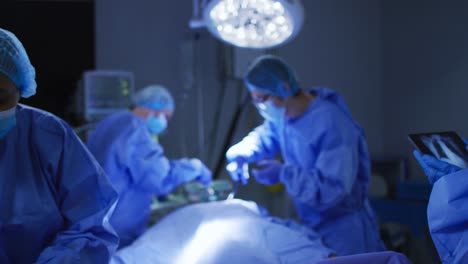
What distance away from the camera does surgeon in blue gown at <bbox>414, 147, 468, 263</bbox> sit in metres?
0.94

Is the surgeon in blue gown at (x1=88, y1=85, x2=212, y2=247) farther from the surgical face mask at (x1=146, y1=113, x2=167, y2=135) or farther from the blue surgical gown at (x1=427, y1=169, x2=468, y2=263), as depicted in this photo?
the blue surgical gown at (x1=427, y1=169, x2=468, y2=263)

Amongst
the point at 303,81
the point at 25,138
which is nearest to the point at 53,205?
the point at 25,138

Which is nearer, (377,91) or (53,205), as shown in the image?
(53,205)

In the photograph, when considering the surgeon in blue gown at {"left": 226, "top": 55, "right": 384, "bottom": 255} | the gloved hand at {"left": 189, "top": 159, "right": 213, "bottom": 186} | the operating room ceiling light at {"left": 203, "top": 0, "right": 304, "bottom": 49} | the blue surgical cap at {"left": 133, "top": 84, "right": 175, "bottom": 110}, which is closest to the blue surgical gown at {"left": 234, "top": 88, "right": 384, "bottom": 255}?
the surgeon in blue gown at {"left": 226, "top": 55, "right": 384, "bottom": 255}

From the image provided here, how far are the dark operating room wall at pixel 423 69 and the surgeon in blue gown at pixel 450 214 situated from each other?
0.47 m

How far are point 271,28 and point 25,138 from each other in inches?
39.6

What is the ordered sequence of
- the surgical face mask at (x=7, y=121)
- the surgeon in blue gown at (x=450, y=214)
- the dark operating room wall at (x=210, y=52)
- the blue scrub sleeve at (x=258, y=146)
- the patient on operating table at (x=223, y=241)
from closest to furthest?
the surgeon in blue gown at (x=450, y=214) → the surgical face mask at (x=7, y=121) → the patient on operating table at (x=223, y=241) → the blue scrub sleeve at (x=258, y=146) → the dark operating room wall at (x=210, y=52)

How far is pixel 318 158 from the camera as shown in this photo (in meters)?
1.73

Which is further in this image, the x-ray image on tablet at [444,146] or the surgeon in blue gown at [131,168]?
the surgeon in blue gown at [131,168]

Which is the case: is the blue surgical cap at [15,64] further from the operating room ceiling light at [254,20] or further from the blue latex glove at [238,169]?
the blue latex glove at [238,169]

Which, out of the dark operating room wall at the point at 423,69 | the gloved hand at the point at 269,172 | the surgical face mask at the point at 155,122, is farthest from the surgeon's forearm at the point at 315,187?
the surgical face mask at the point at 155,122

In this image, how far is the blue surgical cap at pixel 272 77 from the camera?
1.87 meters

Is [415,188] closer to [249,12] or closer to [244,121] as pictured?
[244,121]

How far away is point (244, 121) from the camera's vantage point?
282 centimetres
